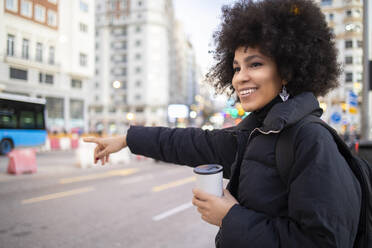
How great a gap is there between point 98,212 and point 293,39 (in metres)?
4.73

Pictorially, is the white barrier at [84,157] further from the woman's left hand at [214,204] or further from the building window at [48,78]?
the woman's left hand at [214,204]

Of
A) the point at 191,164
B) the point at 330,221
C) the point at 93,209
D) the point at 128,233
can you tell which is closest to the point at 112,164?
the point at 93,209

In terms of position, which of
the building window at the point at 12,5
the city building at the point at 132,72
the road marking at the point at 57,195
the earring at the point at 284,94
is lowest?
the road marking at the point at 57,195

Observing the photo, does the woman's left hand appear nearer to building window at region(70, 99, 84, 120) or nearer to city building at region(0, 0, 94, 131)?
city building at region(0, 0, 94, 131)

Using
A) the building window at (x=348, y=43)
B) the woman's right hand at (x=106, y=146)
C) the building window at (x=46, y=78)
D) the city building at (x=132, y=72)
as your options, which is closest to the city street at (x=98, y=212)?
the woman's right hand at (x=106, y=146)

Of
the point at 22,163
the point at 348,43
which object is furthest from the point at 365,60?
the point at 22,163

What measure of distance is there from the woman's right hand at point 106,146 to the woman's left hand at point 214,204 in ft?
2.61

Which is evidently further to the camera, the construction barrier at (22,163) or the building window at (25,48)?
the construction barrier at (22,163)

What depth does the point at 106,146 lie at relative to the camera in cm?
177

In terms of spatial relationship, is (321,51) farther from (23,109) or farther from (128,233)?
(128,233)

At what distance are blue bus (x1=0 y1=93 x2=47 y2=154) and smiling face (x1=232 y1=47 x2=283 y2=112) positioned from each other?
6.65 feet

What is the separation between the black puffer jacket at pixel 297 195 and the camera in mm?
911

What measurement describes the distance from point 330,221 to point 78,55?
282cm

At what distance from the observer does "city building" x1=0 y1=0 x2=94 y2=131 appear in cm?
217
